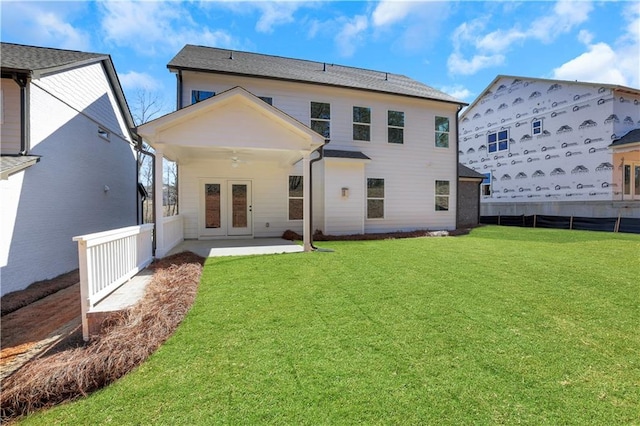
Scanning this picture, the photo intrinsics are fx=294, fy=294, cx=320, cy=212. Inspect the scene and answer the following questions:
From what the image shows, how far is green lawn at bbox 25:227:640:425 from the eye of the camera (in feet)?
7.14

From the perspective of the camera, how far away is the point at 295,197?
11359mm

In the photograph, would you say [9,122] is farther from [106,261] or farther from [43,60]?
[106,261]

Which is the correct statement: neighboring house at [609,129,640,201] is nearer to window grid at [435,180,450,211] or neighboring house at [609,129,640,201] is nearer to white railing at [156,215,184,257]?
window grid at [435,180,450,211]

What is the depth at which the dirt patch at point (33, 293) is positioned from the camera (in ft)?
17.1

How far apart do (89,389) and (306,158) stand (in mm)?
6391

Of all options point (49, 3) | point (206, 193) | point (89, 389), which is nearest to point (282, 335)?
point (89, 389)

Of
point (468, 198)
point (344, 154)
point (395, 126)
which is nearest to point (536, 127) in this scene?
point (468, 198)

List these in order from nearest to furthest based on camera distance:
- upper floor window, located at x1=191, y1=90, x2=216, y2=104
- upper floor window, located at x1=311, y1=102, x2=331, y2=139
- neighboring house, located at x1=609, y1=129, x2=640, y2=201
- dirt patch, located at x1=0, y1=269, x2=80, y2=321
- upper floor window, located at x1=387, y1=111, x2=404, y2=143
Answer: dirt patch, located at x1=0, y1=269, x2=80, y2=321
upper floor window, located at x1=191, y1=90, x2=216, y2=104
upper floor window, located at x1=311, y1=102, x2=331, y2=139
upper floor window, located at x1=387, y1=111, x2=404, y2=143
neighboring house, located at x1=609, y1=129, x2=640, y2=201

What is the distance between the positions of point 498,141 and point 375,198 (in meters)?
14.3

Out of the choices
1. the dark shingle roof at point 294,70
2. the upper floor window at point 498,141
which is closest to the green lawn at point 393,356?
the dark shingle roof at point 294,70

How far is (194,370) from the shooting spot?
268cm

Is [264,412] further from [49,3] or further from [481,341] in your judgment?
[49,3]

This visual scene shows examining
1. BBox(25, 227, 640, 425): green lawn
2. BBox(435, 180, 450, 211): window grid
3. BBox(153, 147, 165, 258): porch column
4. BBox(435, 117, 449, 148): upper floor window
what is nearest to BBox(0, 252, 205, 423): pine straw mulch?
BBox(25, 227, 640, 425): green lawn

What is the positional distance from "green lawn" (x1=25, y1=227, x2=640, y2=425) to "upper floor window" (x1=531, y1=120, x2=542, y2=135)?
16.7 m
